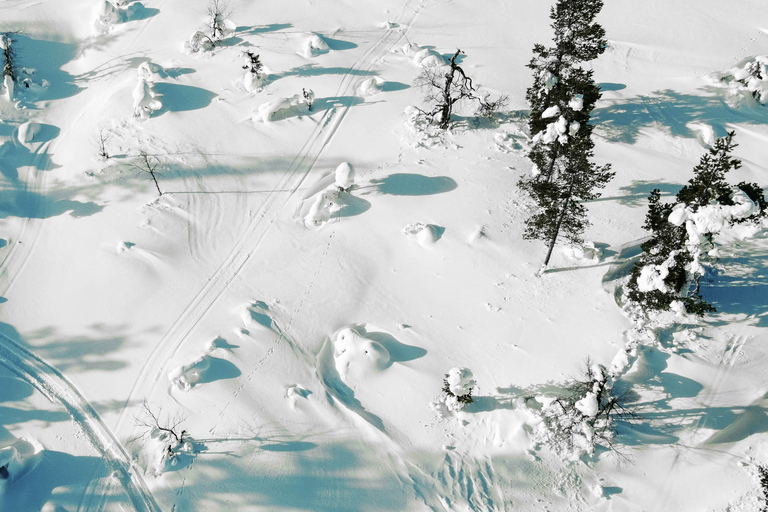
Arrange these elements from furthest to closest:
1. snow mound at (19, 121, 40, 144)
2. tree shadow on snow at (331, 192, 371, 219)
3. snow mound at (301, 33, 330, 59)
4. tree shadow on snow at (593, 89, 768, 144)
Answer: snow mound at (301, 33, 330, 59) → tree shadow on snow at (593, 89, 768, 144) → snow mound at (19, 121, 40, 144) → tree shadow on snow at (331, 192, 371, 219)

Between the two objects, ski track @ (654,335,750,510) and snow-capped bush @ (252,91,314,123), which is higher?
snow-capped bush @ (252,91,314,123)

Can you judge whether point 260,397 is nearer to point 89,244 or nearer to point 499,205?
point 89,244

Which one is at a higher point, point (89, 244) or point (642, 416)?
point (89, 244)

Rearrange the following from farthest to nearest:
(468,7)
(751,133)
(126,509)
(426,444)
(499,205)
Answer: (468,7) < (751,133) < (499,205) < (426,444) < (126,509)

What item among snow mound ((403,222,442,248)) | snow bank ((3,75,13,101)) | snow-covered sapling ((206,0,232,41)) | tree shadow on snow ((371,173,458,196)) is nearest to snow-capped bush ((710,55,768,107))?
tree shadow on snow ((371,173,458,196))

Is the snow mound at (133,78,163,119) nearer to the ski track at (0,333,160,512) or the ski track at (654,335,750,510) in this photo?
the ski track at (0,333,160,512)

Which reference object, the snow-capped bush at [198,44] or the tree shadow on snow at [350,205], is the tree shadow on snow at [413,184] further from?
the snow-capped bush at [198,44]

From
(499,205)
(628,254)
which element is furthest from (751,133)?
(499,205)
